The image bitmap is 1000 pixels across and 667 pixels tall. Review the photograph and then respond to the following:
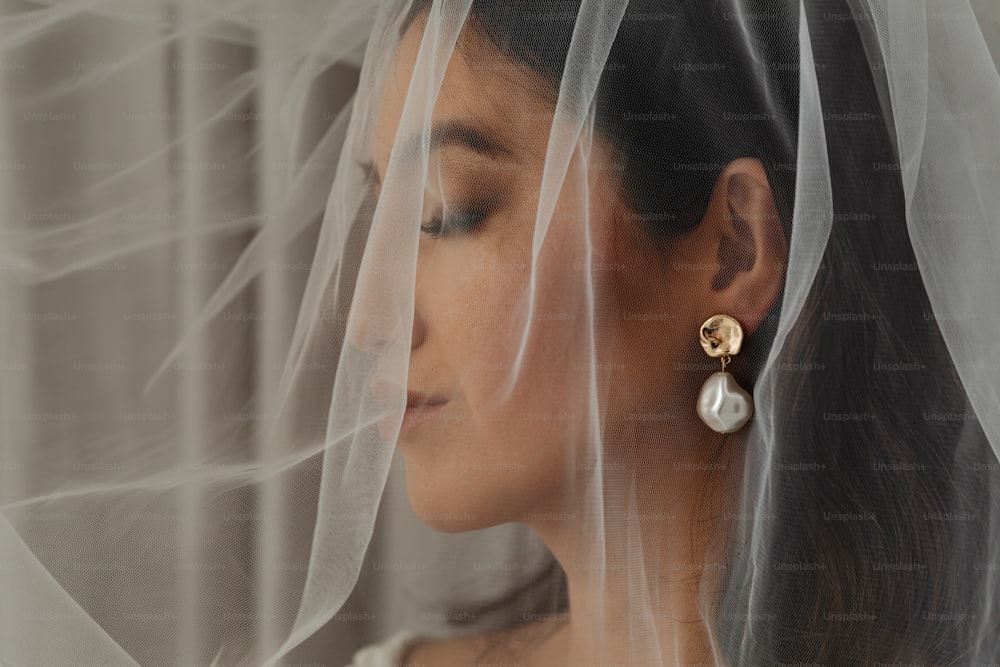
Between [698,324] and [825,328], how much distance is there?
10 cm

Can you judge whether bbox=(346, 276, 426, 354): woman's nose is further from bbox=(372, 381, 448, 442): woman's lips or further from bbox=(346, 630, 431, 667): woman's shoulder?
bbox=(346, 630, 431, 667): woman's shoulder

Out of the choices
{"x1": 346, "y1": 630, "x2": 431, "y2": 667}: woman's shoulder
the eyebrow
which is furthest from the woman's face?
{"x1": 346, "y1": 630, "x2": 431, "y2": 667}: woman's shoulder

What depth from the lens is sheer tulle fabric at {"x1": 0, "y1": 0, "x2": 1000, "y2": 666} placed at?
645 millimetres

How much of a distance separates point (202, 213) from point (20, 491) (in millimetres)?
332

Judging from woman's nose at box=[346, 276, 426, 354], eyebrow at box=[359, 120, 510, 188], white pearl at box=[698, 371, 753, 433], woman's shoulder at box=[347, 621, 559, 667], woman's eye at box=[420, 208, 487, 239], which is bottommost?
woman's shoulder at box=[347, 621, 559, 667]

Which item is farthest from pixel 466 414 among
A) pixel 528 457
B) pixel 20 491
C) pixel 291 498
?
pixel 20 491

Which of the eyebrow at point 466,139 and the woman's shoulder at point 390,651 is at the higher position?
the eyebrow at point 466,139

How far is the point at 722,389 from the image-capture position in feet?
2.19

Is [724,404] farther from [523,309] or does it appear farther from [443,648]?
[443,648]

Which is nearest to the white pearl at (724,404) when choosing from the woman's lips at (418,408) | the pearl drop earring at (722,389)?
the pearl drop earring at (722,389)

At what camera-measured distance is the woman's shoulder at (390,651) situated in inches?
33.2

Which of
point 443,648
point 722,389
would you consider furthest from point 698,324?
point 443,648

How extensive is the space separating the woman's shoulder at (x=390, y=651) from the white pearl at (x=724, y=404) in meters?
0.41

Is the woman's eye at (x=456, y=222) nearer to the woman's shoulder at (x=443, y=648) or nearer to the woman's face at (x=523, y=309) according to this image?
the woman's face at (x=523, y=309)
